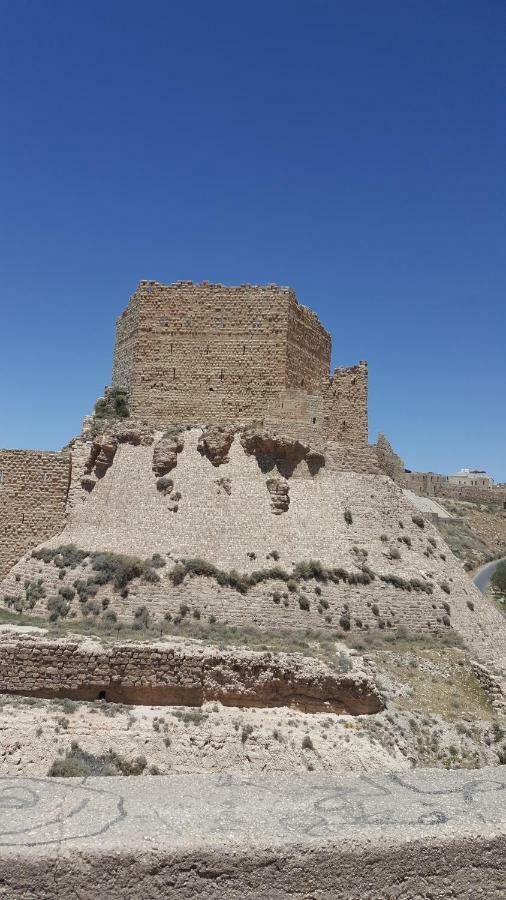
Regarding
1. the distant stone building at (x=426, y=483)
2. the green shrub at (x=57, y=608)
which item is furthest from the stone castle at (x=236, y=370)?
the distant stone building at (x=426, y=483)

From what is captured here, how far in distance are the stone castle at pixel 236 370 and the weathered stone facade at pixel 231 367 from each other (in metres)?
0.03

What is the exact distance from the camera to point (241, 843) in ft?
9.78

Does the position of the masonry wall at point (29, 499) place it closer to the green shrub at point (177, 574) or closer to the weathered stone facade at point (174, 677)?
the green shrub at point (177, 574)

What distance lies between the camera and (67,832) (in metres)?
2.99

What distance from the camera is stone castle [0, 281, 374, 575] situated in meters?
19.2

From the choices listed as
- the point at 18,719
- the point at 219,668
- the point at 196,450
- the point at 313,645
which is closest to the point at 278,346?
the point at 196,450

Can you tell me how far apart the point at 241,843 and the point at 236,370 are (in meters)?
16.9

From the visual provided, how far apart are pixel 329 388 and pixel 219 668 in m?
10.0

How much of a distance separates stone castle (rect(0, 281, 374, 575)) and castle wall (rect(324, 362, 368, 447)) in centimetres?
3

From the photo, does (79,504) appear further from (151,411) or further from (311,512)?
(311,512)

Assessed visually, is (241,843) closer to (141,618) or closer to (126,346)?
(141,618)

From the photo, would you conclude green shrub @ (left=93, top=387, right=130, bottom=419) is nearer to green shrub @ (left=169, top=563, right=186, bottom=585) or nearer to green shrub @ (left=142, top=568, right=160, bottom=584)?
green shrub @ (left=142, top=568, right=160, bottom=584)

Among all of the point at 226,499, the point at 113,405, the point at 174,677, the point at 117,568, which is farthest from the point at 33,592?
the point at 113,405

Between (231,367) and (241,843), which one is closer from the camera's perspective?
(241,843)
